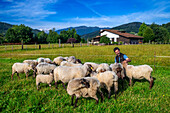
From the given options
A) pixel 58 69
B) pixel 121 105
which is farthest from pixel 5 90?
pixel 121 105

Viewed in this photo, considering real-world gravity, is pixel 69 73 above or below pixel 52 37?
below

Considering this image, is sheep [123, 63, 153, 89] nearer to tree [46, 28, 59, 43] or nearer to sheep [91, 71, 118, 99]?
sheep [91, 71, 118, 99]

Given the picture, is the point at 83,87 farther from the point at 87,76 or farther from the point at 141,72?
the point at 141,72

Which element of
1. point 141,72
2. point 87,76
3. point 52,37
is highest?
point 52,37

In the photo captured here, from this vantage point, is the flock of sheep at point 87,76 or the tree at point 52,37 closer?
the flock of sheep at point 87,76

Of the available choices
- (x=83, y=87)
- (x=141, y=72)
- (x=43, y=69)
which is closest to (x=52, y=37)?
(x=43, y=69)

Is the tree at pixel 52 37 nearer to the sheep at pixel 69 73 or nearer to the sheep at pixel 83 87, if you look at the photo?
the sheep at pixel 69 73

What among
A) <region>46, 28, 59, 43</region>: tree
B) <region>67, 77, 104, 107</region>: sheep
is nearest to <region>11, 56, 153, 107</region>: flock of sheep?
<region>67, 77, 104, 107</region>: sheep

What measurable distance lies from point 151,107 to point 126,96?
100cm

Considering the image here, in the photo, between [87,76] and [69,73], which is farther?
[87,76]

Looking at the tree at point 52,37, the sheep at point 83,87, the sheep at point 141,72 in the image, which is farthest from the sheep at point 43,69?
the tree at point 52,37

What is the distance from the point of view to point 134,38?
5372 cm

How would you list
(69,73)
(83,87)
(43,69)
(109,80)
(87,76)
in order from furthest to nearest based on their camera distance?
(43,69), (87,76), (69,73), (109,80), (83,87)

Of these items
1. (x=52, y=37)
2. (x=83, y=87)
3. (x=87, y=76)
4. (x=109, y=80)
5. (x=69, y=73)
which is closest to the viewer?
(x=83, y=87)
